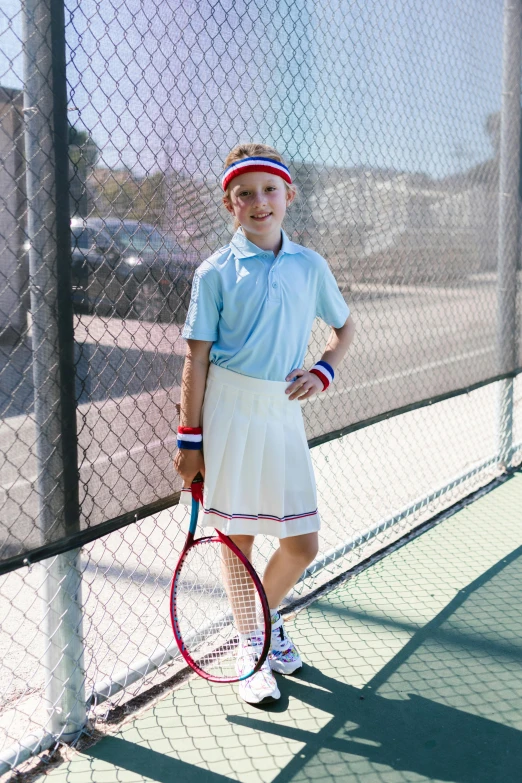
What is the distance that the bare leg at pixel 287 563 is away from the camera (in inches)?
109

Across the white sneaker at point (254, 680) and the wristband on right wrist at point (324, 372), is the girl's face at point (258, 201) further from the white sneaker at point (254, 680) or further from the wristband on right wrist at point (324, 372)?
the white sneaker at point (254, 680)

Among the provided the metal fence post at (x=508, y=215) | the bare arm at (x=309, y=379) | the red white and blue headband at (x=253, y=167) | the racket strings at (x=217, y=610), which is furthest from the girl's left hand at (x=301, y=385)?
the metal fence post at (x=508, y=215)

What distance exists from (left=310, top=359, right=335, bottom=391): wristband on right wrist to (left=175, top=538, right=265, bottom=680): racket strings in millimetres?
626

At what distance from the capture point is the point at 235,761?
8.09ft

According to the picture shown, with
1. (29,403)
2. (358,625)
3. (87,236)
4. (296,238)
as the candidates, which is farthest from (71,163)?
(358,625)

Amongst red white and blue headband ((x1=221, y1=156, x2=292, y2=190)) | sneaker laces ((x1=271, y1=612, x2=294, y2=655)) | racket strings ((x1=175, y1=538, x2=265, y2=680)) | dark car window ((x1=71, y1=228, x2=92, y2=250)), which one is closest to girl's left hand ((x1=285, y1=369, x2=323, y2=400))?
racket strings ((x1=175, y1=538, x2=265, y2=680))

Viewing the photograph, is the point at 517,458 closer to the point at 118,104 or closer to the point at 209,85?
the point at 209,85

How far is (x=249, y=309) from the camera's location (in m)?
2.56

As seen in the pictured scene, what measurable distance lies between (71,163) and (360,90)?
6.01 ft

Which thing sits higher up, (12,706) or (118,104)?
(118,104)

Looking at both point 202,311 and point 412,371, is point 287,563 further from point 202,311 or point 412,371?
point 412,371

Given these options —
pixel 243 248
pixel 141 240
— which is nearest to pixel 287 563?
pixel 243 248

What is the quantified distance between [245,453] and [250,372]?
25cm

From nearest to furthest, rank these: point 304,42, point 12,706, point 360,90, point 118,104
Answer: point 118,104, point 12,706, point 304,42, point 360,90
